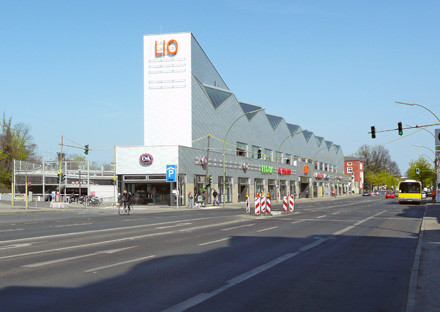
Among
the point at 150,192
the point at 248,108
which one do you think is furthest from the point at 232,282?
the point at 248,108

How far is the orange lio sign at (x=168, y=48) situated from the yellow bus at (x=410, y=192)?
32.2 m

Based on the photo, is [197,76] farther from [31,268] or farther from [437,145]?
[31,268]

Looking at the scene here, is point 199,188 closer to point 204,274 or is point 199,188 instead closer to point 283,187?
point 283,187

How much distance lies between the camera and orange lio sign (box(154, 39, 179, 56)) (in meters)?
57.2

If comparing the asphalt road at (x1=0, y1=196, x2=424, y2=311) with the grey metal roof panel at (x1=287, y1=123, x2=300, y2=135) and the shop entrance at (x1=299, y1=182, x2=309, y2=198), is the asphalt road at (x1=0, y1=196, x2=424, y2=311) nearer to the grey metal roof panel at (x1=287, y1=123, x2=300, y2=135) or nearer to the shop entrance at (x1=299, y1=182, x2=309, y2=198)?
the grey metal roof panel at (x1=287, y1=123, x2=300, y2=135)

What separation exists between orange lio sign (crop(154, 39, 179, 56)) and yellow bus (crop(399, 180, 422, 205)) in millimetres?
32234

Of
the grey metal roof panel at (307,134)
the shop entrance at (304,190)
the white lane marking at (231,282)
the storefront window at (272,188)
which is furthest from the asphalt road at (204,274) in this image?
the grey metal roof panel at (307,134)

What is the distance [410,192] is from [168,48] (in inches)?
1342

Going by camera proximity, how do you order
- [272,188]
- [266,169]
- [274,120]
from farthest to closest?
[274,120]
[272,188]
[266,169]

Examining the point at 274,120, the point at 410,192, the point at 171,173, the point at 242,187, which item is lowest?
the point at 410,192

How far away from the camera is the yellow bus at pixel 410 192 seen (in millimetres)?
56969

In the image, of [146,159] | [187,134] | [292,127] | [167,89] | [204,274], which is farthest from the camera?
[292,127]

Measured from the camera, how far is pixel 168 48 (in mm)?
57438

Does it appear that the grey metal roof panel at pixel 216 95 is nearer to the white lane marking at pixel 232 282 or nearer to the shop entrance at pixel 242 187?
the shop entrance at pixel 242 187
